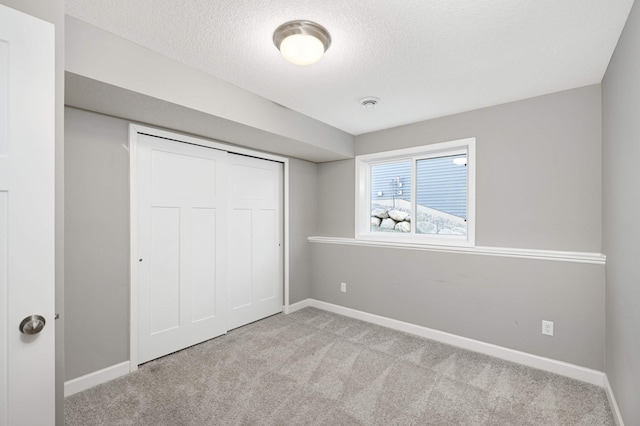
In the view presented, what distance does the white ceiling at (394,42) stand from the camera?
5.00 feet

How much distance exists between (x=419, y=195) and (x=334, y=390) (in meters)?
2.24

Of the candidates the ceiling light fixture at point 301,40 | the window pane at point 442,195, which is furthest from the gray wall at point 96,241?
the window pane at point 442,195

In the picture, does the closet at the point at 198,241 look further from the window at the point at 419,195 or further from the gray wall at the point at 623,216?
the gray wall at the point at 623,216

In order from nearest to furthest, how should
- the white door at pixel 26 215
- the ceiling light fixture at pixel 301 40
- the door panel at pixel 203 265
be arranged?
the white door at pixel 26 215, the ceiling light fixture at pixel 301 40, the door panel at pixel 203 265

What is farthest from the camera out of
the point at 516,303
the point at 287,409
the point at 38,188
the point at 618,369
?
the point at 516,303

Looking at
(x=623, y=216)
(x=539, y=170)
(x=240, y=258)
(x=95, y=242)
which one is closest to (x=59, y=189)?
(x=95, y=242)

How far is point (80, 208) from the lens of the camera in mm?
2197

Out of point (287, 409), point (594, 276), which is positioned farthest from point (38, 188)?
point (594, 276)

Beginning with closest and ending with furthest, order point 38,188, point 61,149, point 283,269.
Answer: point 38,188
point 61,149
point 283,269

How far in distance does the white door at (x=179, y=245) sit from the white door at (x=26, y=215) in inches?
59.0

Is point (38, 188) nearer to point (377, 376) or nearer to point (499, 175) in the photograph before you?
point (377, 376)

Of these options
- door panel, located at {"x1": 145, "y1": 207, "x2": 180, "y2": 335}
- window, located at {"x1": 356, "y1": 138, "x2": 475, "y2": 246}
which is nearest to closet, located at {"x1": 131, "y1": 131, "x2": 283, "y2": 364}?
door panel, located at {"x1": 145, "y1": 207, "x2": 180, "y2": 335}

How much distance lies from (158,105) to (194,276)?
1607 mm

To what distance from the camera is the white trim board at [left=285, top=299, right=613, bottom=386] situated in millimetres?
2330
